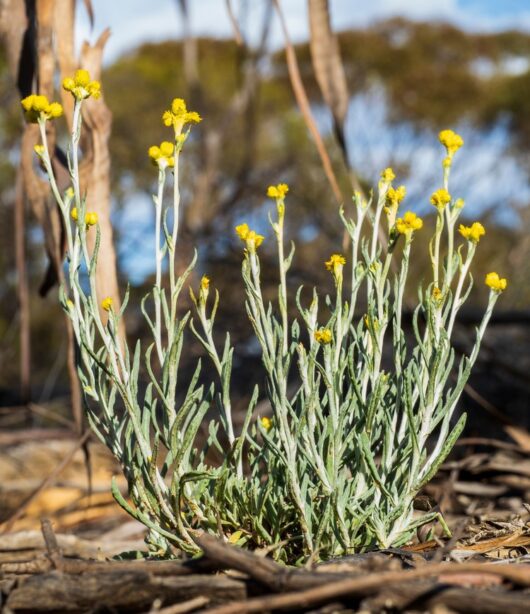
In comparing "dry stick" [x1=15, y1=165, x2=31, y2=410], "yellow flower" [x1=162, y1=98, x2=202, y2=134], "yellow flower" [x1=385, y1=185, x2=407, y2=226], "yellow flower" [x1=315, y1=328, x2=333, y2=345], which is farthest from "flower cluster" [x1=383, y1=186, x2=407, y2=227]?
"dry stick" [x1=15, y1=165, x2=31, y2=410]

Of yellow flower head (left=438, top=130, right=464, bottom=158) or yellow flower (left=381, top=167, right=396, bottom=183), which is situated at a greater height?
yellow flower head (left=438, top=130, right=464, bottom=158)

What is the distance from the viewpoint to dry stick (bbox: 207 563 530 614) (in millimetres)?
875

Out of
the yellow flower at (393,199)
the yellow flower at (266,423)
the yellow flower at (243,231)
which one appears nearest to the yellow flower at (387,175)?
the yellow flower at (393,199)

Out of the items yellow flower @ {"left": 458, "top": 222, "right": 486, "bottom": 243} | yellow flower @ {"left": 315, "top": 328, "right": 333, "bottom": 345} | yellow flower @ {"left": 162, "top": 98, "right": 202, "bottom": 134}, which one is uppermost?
yellow flower @ {"left": 162, "top": 98, "right": 202, "bottom": 134}

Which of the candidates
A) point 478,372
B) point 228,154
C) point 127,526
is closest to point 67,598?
point 127,526

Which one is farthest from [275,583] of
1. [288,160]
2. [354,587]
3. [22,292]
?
[288,160]

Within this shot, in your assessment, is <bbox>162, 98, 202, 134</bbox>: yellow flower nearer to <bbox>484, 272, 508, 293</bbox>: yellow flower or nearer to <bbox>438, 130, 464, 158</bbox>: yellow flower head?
<bbox>438, 130, 464, 158</bbox>: yellow flower head

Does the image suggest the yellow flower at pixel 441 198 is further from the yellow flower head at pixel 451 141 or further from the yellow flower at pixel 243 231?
the yellow flower at pixel 243 231

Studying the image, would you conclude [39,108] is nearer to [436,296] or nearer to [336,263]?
[336,263]

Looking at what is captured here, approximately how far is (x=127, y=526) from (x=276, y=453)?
90 centimetres

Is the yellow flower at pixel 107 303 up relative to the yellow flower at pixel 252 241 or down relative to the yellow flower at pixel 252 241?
down

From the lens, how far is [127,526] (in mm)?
2033

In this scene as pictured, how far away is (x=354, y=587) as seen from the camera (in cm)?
87

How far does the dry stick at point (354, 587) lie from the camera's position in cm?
88
